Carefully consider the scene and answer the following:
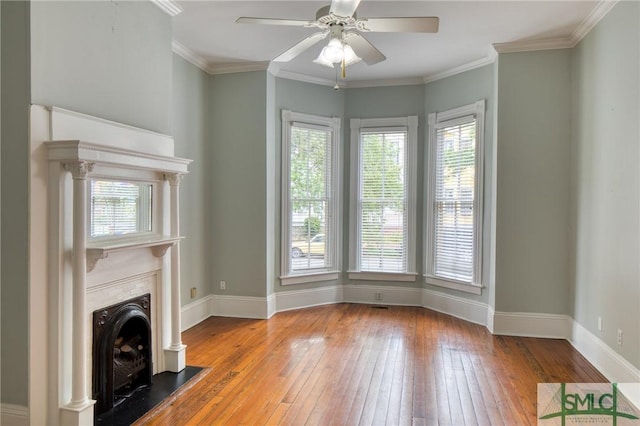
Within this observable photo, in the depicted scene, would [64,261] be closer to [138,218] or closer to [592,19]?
[138,218]

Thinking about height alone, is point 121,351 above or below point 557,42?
below

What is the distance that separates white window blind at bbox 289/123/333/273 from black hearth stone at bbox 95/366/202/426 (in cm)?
225

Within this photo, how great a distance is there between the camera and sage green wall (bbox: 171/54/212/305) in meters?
4.30

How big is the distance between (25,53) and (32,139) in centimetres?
47

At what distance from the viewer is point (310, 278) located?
5.35 metres

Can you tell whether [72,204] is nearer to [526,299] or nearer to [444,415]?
[444,415]

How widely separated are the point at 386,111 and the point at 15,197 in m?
4.35

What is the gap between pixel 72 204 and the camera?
7.84ft

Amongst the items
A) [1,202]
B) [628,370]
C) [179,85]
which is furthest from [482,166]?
[1,202]

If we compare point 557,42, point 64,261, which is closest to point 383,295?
point 557,42

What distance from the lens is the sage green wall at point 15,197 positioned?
2240mm

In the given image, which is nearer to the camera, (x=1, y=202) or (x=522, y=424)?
(x=1, y=202)

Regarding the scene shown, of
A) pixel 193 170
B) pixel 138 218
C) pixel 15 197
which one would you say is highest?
pixel 193 170

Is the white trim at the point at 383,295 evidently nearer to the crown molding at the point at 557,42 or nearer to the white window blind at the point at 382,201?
the white window blind at the point at 382,201
